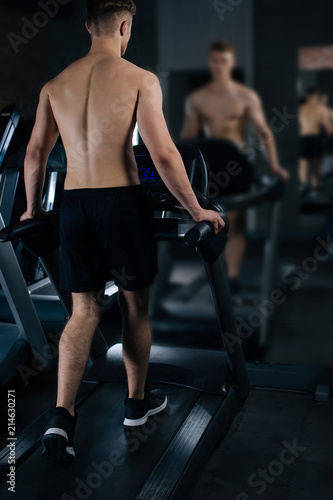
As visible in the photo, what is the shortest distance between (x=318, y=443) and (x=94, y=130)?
150 cm

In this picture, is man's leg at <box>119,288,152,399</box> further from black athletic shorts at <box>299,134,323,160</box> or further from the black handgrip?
black athletic shorts at <box>299,134,323,160</box>

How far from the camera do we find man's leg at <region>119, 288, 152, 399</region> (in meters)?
2.15

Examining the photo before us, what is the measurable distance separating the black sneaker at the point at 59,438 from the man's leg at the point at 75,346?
47 millimetres

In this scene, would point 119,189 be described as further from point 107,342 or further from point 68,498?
point 107,342

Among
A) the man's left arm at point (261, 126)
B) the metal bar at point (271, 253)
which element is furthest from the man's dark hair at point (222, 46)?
the metal bar at point (271, 253)

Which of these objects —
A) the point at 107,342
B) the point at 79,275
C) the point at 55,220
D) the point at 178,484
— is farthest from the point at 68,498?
the point at 107,342

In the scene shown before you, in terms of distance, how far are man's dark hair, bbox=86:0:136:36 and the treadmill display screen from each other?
0.60 m

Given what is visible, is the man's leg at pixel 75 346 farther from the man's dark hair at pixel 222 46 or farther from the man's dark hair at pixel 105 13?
the man's dark hair at pixel 222 46

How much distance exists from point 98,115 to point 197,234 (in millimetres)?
518

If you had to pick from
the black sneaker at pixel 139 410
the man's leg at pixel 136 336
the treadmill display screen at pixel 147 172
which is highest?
the treadmill display screen at pixel 147 172

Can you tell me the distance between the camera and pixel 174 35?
2.57m

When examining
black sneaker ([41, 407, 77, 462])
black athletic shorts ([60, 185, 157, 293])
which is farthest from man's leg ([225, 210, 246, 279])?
black sneaker ([41, 407, 77, 462])

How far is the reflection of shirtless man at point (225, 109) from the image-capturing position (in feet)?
7.84

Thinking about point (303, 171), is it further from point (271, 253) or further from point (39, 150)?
point (39, 150)
